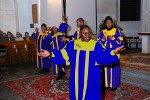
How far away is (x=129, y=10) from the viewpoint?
44.1 ft

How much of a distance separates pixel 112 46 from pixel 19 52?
16.8 feet

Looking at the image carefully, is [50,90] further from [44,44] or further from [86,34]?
[86,34]

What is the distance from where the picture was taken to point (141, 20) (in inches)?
512

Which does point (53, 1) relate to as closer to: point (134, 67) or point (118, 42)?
point (134, 67)

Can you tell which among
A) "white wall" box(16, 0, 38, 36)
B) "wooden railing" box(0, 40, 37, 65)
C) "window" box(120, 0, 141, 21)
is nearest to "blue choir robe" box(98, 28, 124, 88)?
"wooden railing" box(0, 40, 37, 65)

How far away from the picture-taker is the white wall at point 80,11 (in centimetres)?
1133

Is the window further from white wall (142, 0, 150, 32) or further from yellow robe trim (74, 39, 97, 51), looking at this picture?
yellow robe trim (74, 39, 97, 51)

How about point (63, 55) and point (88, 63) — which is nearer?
point (88, 63)

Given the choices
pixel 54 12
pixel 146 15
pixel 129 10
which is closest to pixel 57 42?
pixel 54 12

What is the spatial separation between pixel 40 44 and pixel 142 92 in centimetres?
364

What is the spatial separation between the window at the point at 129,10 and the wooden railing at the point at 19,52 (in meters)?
6.03

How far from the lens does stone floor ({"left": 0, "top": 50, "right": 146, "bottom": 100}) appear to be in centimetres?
526

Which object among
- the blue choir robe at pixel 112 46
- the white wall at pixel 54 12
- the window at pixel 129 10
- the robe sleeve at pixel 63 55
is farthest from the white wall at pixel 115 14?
the robe sleeve at pixel 63 55

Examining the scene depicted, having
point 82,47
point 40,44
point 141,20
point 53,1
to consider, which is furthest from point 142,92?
point 141,20
